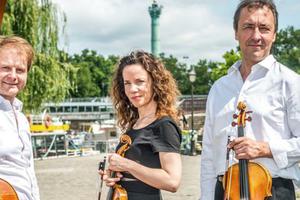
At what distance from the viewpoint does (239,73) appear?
9.09ft

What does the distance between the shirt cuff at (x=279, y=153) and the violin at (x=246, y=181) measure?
0.09 meters

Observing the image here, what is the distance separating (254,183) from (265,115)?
13.6 inches

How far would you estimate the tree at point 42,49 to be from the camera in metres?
15.7

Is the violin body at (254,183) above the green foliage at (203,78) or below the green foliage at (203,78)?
below

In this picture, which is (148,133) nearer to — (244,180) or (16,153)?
(244,180)

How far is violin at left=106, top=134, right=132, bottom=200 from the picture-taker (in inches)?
99.6

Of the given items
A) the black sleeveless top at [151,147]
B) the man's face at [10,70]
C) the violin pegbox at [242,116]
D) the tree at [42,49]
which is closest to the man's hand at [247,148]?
the violin pegbox at [242,116]

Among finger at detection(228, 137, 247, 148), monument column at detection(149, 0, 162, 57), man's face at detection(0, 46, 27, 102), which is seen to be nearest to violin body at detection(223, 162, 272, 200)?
finger at detection(228, 137, 247, 148)

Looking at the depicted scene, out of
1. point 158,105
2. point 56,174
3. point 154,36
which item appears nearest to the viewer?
point 158,105

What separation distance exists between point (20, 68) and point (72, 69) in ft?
48.5

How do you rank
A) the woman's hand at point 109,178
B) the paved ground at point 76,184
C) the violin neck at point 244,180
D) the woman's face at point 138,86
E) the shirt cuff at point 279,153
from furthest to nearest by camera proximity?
the paved ground at point 76,184, the woman's face at point 138,86, the woman's hand at point 109,178, the shirt cuff at point 279,153, the violin neck at point 244,180

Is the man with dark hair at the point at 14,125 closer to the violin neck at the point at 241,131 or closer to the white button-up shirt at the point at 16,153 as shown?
the white button-up shirt at the point at 16,153

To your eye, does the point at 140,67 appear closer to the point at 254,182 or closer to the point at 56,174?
the point at 254,182

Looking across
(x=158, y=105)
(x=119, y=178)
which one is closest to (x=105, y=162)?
(x=119, y=178)
